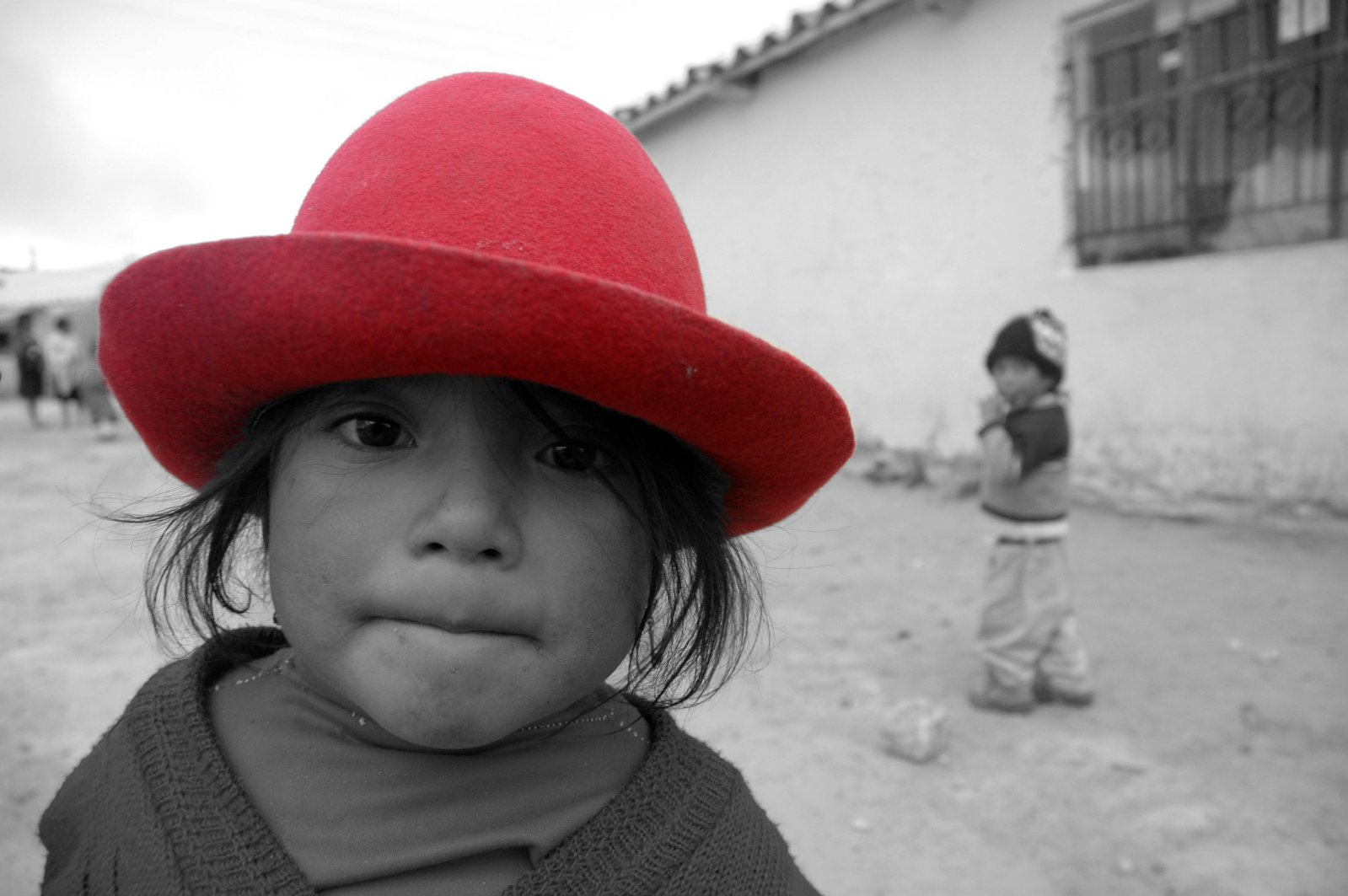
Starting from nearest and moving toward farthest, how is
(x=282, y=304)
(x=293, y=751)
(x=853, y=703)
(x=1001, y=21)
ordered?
1. (x=282, y=304)
2. (x=293, y=751)
3. (x=853, y=703)
4. (x=1001, y=21)

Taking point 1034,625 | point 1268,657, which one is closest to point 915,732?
point 1034,625

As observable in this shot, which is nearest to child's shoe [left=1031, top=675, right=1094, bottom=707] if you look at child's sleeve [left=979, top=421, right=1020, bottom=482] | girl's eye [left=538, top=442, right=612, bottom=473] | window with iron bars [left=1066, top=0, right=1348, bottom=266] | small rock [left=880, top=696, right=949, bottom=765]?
small rock [left=880, top=696, right=949, bottom=765]

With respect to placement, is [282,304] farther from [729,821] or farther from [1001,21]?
[1001,21]

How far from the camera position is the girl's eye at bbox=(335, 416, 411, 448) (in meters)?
0.85

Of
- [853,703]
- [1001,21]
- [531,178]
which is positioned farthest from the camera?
[1001,21]

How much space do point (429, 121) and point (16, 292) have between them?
30048 mm

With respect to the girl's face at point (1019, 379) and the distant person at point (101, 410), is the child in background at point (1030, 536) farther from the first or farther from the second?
the distant person at point (101, 410)

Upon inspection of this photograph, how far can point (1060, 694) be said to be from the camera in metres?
A: 3.26

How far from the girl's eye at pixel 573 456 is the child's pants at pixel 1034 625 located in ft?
8.99

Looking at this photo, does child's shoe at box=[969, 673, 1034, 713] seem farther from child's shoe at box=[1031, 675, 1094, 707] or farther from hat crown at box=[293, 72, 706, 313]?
hat crown at box=[293, 72, 706, 313]

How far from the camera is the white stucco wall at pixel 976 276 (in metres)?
4.83

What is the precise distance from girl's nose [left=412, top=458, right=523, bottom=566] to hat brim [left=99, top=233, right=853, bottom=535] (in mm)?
94

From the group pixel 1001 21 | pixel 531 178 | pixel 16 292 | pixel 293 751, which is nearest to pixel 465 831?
pixel 293 751

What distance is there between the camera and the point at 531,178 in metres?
0.85
